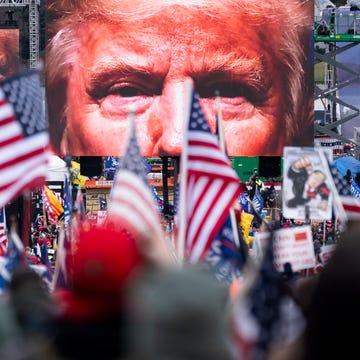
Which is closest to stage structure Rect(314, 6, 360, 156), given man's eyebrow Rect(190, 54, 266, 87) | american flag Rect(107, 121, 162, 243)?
man's eyebrow Rect(190, 54, 266, 87)

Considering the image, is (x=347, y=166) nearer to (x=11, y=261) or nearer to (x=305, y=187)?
(x=305, y=187)

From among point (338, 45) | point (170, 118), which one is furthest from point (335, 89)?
point (170, 118)

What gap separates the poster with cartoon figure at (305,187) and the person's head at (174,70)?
1472 centimetres

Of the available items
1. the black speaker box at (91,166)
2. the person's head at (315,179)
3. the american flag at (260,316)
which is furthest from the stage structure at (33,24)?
the american flag at (260,316)

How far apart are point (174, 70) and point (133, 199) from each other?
22.7 meters

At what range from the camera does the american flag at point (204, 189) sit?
319 inches

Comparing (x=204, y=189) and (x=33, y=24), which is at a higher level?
(x=33, y=24)

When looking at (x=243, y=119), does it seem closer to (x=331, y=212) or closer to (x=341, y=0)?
(x=331, y=212)

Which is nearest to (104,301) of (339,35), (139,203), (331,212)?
(139,203)

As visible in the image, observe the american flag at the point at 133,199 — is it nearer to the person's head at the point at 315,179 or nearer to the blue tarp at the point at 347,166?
the person's head at the point at 315,179

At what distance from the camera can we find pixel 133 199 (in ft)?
24.1

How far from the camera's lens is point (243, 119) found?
96.4ft

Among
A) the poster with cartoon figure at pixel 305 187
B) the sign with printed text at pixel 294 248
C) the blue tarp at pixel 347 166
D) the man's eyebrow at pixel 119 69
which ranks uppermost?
the man's eyebrow at pixel 119 69

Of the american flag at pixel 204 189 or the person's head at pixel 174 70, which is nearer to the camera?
the american flag at pixel 204 189
